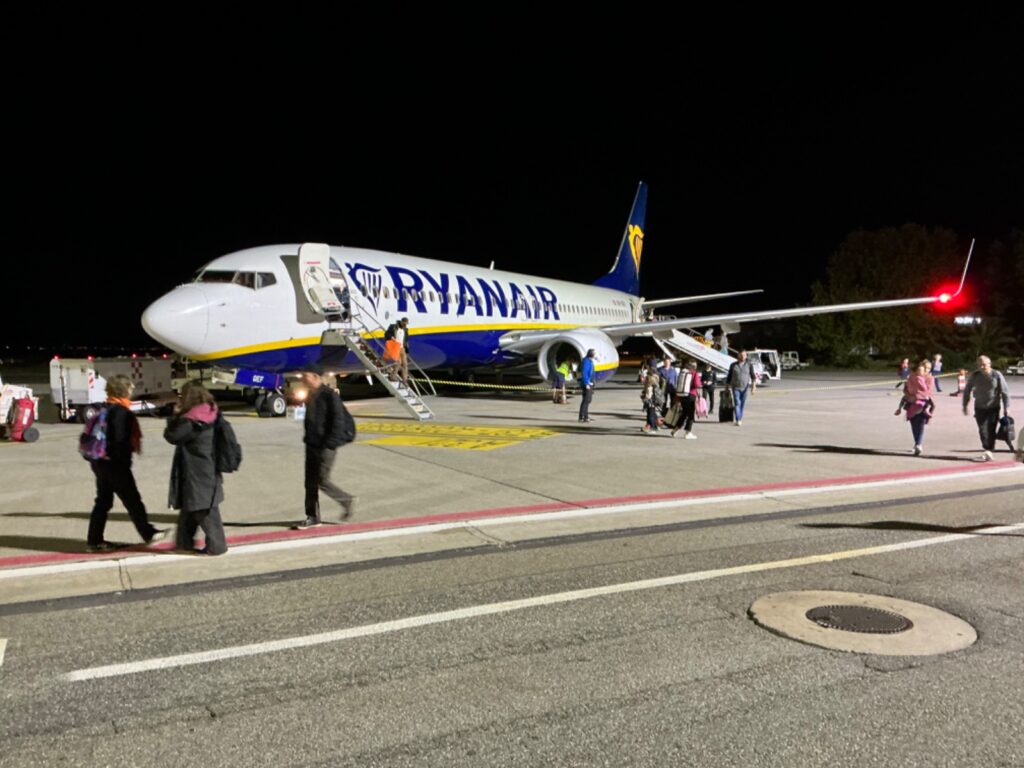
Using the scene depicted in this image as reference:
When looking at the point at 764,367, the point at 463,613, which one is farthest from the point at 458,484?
the point at 764,367

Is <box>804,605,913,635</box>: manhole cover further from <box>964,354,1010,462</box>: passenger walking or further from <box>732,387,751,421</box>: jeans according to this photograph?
<box>732,387,751,421</box>: jeans

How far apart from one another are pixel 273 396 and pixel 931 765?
16833 millimetres

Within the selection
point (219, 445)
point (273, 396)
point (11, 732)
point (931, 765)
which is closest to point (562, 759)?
point (931, 765)

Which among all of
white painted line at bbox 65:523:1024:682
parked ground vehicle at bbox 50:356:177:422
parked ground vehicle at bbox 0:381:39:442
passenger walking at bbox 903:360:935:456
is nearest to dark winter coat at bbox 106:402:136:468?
white painted line at bbox 65:523:1024:682

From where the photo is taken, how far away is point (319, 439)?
767 centimetres

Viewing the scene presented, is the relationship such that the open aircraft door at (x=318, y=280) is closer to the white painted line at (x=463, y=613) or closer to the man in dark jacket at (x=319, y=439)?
the man in dark jacket at (x=319, y=439)

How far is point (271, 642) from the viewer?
4.79 meters

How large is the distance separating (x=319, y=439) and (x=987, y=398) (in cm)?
1043

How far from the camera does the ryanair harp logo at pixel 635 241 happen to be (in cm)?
3784

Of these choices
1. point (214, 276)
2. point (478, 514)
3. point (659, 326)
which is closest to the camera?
point (478, 514)

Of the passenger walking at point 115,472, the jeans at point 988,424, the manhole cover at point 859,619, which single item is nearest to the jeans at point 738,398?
the jeans at point 988,424

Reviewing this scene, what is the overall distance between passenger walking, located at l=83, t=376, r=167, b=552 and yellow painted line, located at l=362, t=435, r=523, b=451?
6.72m

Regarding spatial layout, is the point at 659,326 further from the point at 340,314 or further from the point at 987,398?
the point at 987,398

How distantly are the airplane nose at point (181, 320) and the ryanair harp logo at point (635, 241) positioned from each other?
25.3 metres
